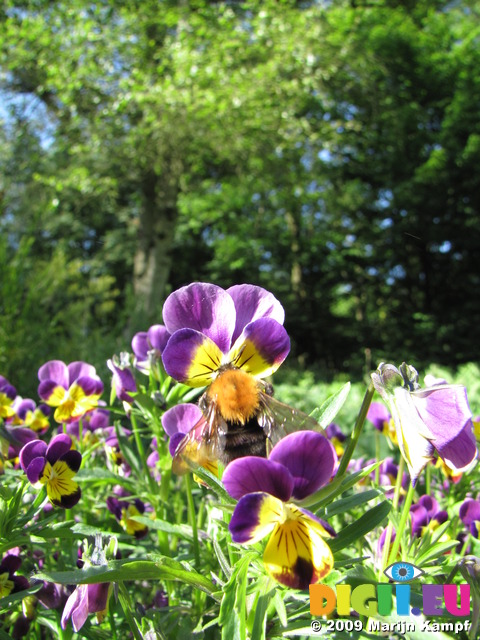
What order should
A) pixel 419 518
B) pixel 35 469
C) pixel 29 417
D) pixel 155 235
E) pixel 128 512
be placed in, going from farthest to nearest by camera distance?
pixel 155 235, pixel 29 417, pixel 128 512, pixel 419 518, pixel 35 469

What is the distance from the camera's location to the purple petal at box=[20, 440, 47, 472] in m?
0.89

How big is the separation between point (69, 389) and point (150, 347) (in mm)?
221

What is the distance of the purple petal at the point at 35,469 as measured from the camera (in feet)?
2.78

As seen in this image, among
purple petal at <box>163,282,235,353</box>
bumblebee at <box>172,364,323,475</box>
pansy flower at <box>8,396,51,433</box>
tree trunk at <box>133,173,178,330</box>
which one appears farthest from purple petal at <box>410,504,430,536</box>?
tree trunk at <box>133,173,178,330</box>

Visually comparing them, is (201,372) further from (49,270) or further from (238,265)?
(238,265)

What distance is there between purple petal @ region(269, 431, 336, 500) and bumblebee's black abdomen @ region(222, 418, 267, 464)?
13cm

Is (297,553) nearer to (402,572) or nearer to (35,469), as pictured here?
(402,572)

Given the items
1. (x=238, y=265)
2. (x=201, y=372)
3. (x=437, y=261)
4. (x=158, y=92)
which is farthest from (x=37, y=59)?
(x=437, y=261)

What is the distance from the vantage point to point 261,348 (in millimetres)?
693

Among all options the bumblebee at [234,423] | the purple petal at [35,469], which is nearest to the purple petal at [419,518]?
the bumblebee at [234,423]

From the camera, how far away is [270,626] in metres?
0.74

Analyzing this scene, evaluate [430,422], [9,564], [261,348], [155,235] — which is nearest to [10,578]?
[9,564]

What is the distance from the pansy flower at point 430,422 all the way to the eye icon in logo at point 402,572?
168 millimetres

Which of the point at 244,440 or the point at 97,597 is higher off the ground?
the point at 244,440
